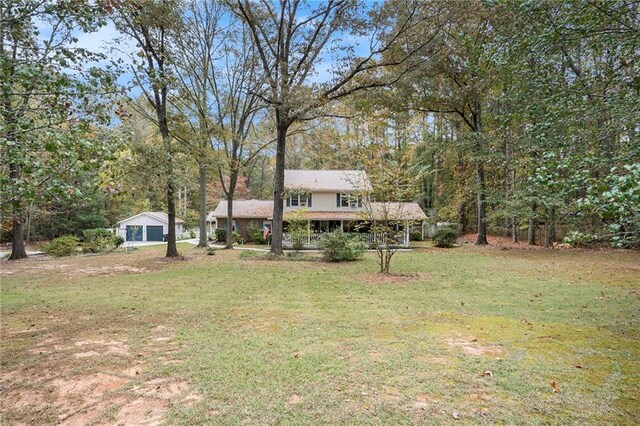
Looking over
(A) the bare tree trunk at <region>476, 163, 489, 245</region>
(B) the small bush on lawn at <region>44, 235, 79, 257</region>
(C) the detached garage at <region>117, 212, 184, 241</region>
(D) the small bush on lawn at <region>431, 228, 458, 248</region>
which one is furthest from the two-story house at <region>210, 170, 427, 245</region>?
(B) the small bush on lawn at <region>44, 235, 79, 257</region>

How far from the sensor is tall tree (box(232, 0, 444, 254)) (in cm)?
1500

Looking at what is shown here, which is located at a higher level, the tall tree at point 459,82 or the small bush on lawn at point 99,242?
the tall tree at point 459,82

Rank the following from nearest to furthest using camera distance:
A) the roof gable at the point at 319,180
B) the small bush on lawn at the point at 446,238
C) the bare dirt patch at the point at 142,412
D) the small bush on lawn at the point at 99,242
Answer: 1. the bare dirt patch at the point at 142,412
2. the small bush on lawn at the point at 99,242
3. the small bush on lawn at the point at 446,238
4. the roof gable at the point at 319,180

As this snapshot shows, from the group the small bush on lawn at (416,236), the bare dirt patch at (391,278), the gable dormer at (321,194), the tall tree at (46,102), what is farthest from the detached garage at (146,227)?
the tall tree at (46,102)

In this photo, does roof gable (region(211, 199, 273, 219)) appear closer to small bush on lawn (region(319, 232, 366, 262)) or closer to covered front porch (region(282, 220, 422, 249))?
covered front porch (region(282, 220, 422, 249))

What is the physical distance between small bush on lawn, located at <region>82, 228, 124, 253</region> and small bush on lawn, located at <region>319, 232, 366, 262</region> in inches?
580

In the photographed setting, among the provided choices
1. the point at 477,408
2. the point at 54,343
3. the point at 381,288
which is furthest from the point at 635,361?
the point at 54,343

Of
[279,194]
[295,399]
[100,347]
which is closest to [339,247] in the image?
[279,194]

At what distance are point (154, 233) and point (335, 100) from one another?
2508 centimetres

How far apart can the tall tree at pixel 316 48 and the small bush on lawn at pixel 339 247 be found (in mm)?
2718

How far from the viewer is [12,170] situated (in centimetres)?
411

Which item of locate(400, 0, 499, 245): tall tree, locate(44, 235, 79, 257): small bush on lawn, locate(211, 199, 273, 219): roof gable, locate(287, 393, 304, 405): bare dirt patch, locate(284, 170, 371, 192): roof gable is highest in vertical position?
locate(400, 0, 499, 245): tall tree

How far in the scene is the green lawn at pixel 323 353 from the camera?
10.5ft

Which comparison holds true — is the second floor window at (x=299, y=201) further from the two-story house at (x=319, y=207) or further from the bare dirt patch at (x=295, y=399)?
the bare dirt patch at (x=295, y=399)
